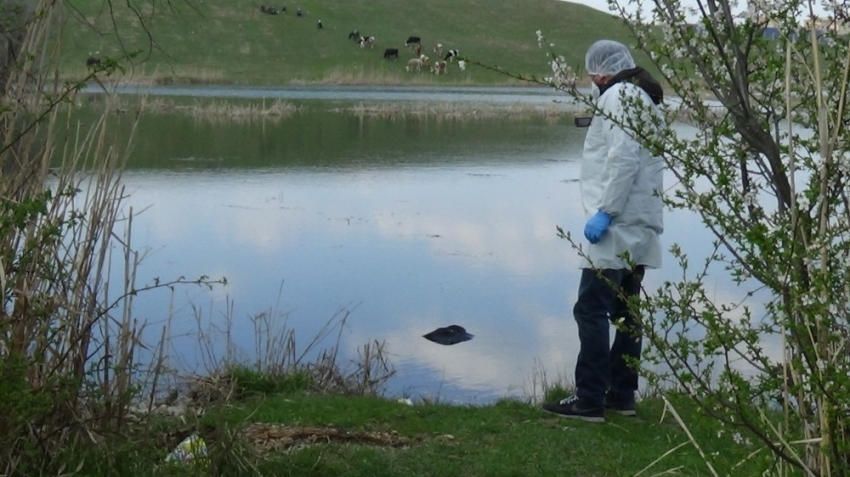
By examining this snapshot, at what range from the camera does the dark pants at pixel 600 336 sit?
5.05 m

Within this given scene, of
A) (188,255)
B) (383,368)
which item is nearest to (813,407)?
(383,368)

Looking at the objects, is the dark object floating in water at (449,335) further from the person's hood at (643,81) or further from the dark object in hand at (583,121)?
the person's hood at (643,81)

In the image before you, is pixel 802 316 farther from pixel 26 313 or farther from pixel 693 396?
pixel 26 313

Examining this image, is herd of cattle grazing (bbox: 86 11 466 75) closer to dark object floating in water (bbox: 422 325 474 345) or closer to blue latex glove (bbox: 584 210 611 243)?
dark object floating in water (bbox: 422 325 474 345)

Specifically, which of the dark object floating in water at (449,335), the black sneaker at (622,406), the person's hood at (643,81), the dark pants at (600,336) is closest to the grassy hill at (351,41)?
the dark object floating in water at (449,335)

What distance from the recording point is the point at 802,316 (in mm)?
2438

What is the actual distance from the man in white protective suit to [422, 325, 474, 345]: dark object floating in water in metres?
2.03

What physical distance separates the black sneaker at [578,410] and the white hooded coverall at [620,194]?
0.66 metres

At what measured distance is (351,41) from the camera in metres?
56.9

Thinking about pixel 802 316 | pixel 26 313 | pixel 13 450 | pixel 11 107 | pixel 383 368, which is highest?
pixel 11 107

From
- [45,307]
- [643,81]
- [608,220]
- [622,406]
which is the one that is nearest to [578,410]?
[622,406]

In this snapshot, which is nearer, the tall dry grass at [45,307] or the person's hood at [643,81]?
the tall dry grass at [45,307]

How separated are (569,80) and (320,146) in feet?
45.3

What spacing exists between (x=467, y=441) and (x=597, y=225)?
108 cm
